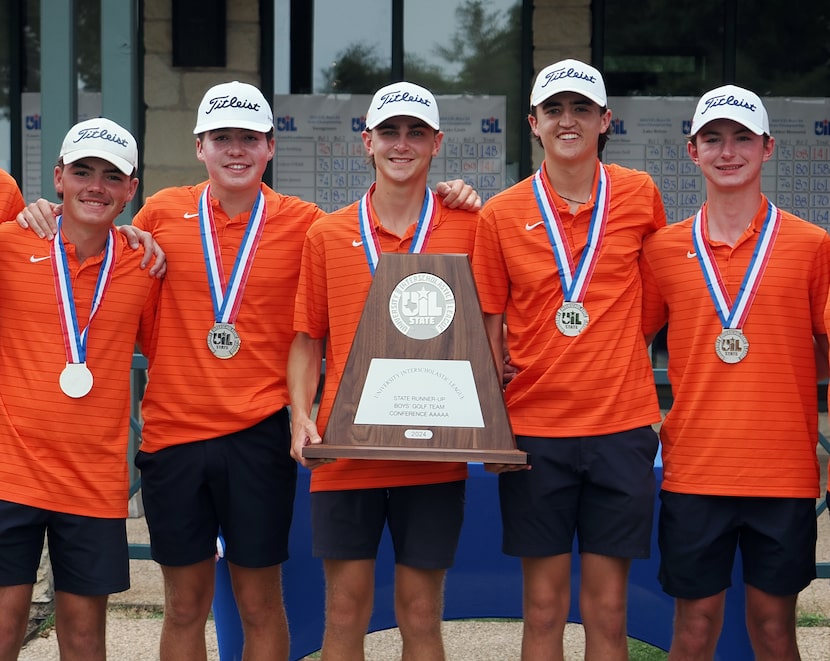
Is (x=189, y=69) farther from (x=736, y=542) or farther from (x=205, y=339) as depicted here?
(x=736, y=542)

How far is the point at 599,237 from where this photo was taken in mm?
4258

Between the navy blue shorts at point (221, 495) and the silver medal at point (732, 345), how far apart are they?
1.56m

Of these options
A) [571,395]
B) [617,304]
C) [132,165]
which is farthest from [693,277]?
[132,165]

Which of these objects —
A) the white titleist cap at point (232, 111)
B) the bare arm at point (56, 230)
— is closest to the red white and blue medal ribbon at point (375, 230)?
the white titleist cap at point (232, 111)

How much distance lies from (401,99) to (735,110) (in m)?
1.14

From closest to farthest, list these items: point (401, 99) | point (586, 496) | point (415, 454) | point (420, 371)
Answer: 1. point (415, 454)
2. point (420, 371)
3. point (586, 496)
4. point (401, 99)

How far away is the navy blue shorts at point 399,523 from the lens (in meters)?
4.25

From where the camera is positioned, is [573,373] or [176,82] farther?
[176,82]

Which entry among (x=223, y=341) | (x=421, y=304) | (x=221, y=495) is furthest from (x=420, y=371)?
(x=221, y=495)

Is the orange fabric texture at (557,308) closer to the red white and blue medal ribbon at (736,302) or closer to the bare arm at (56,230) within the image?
the red white and blue medal ribbon at (736,302)

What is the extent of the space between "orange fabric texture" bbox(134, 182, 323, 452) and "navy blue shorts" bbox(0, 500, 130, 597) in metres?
0.40

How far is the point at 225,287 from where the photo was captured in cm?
446

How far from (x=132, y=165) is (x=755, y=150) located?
218 cm

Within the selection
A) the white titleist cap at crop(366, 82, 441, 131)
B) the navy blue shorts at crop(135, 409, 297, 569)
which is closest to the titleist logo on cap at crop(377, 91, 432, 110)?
the white titleist cap at crop(366, 82, 441, 131)
